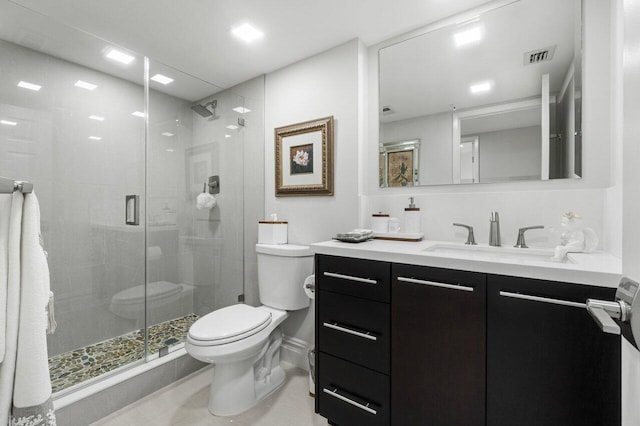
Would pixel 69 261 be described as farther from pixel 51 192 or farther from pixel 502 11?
pixel 502 11

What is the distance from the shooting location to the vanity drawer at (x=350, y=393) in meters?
1.29

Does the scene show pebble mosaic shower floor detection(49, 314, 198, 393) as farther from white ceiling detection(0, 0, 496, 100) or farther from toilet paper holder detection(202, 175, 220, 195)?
white ceiling detection(0, 0, 496, 100)

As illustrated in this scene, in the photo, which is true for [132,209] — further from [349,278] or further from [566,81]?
[566,81]

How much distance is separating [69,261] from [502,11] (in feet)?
10.3

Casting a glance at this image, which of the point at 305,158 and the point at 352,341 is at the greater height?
the point at 305,158

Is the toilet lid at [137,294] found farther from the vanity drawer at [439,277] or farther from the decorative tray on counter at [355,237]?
the vanity drawer at [439,277]

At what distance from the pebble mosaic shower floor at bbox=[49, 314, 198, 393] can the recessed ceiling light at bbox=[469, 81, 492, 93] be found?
2658 millimetres

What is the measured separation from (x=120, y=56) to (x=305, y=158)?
1.50 metres

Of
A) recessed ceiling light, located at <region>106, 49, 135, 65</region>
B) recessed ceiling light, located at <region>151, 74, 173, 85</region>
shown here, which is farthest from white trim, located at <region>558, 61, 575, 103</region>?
recessed ceiling light, located at <region>106, 49, 135, 65</region>

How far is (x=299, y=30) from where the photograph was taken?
1.83m

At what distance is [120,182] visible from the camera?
2.15 meters

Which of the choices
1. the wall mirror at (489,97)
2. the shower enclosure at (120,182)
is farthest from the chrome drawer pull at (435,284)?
the shower enclosure at (120,182)

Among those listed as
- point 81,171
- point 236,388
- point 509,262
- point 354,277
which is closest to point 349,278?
point 354,277

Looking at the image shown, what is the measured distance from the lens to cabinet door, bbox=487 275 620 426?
0.88 m
